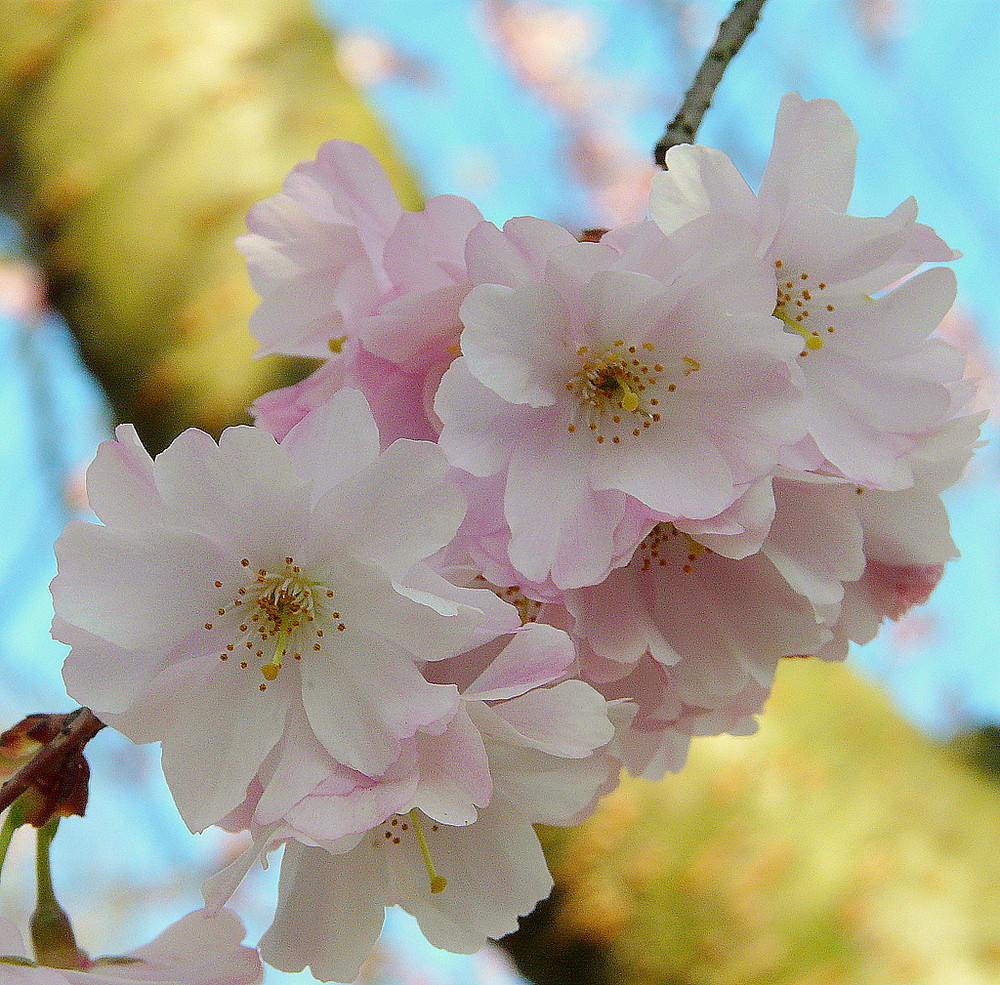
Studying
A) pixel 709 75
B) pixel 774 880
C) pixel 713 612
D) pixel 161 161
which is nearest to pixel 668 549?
pixel 713 612

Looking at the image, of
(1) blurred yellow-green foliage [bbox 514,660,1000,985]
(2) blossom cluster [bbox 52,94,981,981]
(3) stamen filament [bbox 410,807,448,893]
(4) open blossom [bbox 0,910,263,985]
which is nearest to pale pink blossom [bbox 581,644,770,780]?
(2) blossom cluster [bbox 52,94,981,981]

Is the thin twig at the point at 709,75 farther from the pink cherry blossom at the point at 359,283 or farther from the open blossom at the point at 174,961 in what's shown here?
the open blossom at the point at 174,961

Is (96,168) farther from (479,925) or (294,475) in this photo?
(479,925)

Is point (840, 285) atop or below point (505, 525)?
atop

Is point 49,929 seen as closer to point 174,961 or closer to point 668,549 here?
point 174,961

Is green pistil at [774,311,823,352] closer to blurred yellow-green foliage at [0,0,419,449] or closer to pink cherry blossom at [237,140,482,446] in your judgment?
pink cherry blossom at [237,140,482,446]

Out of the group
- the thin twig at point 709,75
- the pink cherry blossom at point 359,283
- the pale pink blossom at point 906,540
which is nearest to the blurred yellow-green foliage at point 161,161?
the pink cherry blossom at point 359,283
